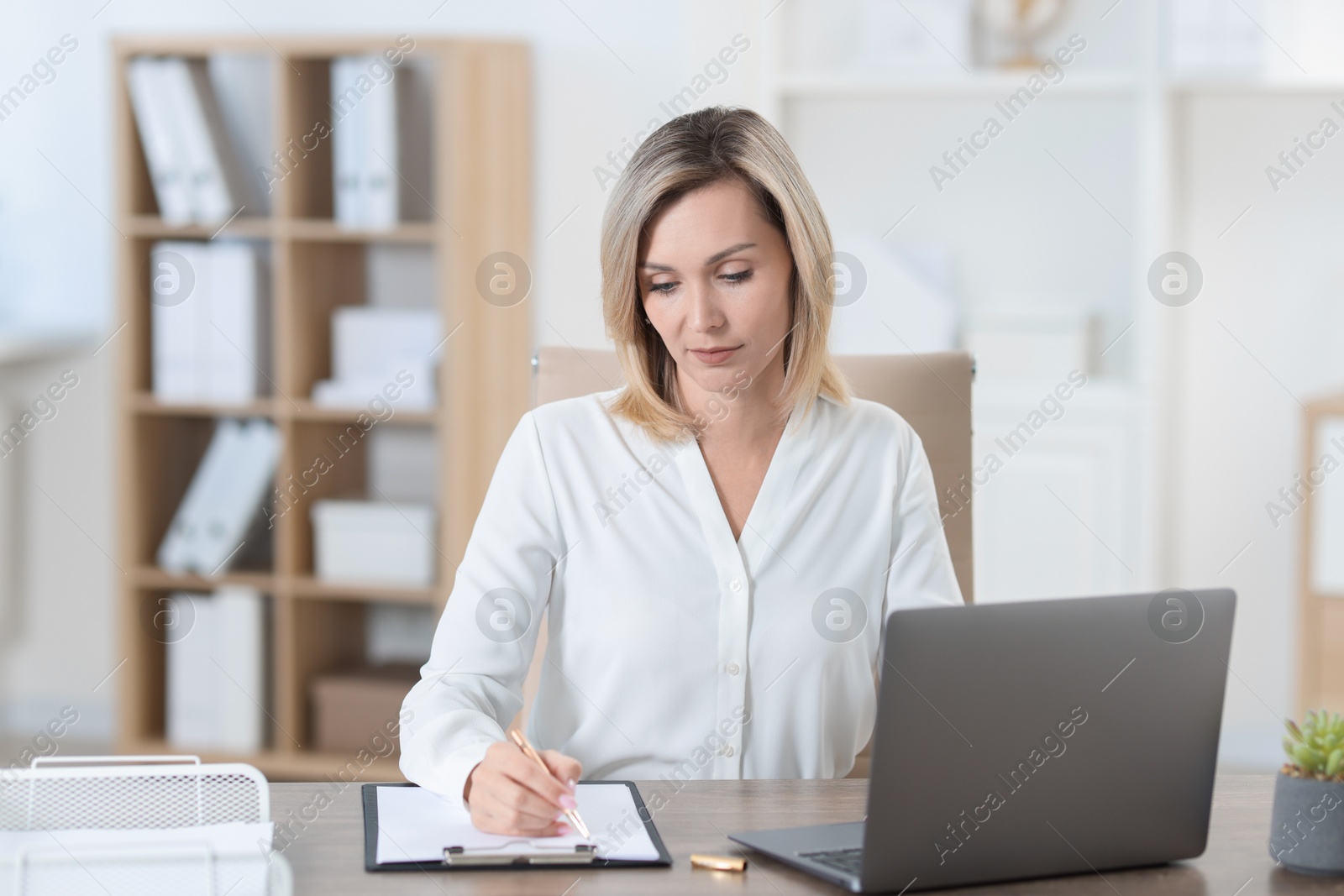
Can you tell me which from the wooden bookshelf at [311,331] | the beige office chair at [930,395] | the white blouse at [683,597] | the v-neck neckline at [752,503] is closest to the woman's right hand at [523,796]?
the white blouse at [683,597]

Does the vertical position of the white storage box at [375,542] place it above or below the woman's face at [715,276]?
below

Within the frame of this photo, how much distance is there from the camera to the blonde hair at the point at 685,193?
141 cm

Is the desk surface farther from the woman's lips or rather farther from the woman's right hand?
the woman's lips

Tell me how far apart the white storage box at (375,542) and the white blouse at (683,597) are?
1.60 m

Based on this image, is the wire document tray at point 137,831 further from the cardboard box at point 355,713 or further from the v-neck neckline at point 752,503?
the cardboard box at point 355,713

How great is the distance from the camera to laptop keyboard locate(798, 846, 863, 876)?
909 millimetres

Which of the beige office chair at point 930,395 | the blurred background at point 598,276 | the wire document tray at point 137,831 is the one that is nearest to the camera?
the wire document tray at point 137,831

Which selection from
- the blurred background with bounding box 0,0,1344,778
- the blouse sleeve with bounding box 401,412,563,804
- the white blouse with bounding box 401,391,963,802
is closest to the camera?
the blouse sleeve with bounding box 401,412,563,804

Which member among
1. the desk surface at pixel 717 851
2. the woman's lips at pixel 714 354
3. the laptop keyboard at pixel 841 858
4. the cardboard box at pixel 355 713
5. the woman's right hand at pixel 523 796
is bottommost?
the cardboard box at pixel 355 713

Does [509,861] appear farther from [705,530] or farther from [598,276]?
[598,276]

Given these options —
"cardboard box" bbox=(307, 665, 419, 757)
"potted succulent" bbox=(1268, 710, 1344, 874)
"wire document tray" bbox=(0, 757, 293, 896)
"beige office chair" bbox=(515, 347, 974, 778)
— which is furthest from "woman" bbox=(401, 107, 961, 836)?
"cardboard box" bbox=(307, 665, 419, 757)

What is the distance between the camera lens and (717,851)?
0.98m

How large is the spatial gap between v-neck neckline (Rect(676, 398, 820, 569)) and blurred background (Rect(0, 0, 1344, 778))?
1551mm

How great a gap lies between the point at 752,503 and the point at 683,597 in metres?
0.14
